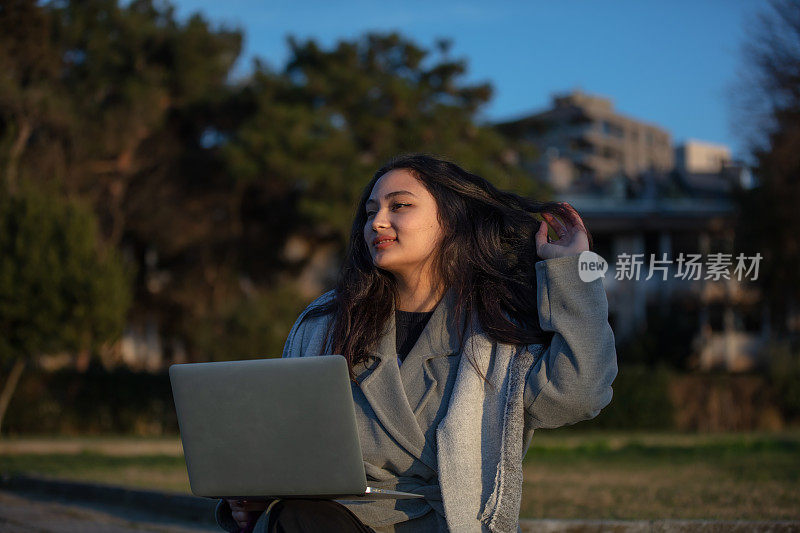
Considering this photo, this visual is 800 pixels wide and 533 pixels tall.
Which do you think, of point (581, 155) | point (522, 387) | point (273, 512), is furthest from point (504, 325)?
point (581, 155)

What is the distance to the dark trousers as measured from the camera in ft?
8.63

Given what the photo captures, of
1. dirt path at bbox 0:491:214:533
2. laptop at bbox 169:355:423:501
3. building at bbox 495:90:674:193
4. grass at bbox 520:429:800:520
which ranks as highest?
building at bbox 495:90:674:193

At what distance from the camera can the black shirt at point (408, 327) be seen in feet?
10.3

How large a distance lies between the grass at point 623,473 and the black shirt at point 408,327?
3014 mm

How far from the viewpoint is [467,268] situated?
308 centimetres

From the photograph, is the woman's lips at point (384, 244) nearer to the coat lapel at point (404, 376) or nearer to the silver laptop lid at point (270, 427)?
the coat lapel at point (404, 376)

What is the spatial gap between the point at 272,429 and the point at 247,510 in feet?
1.47

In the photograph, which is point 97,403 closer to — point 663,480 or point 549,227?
point 663,480

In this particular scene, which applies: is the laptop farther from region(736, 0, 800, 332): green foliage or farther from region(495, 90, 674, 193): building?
region(495, 90, 674, 193): building

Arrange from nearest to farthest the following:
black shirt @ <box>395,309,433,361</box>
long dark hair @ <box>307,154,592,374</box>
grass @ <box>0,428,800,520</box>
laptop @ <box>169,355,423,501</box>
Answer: laptop @ <box>169,355,423,501</box>
long dark hair @ <box>307,154,592,374</box>
black shirt @ <box>395,309,433,361</box>
grass @ <box>0,428,800,520</box>

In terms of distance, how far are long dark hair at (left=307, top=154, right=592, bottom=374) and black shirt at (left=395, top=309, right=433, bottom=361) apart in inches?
2.1

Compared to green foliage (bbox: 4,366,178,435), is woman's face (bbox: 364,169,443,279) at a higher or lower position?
higher

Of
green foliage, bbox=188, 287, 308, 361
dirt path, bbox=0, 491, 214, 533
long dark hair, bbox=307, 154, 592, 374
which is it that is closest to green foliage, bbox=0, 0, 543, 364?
green foliage, bbox=188, 287, 308, 361

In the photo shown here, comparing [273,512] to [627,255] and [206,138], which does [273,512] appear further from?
[206,138]
